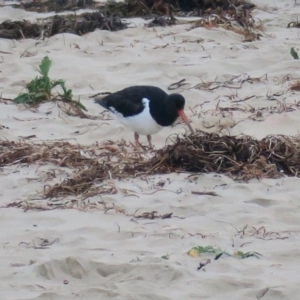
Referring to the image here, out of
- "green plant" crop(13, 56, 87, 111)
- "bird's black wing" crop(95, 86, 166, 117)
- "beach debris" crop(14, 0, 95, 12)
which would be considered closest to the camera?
"bird's black wing" crop(95, 86, 166, 117)

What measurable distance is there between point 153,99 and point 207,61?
2.11 m

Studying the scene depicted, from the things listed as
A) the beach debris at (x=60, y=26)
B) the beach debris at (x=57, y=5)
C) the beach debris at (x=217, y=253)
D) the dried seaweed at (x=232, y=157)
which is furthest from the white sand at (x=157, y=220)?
the beach debris at (x=57, y=5)

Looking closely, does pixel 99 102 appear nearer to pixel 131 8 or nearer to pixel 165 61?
pixel 165 61

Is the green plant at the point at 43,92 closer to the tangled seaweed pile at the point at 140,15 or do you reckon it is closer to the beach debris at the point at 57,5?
the tangled seaweed pile at the point at 140,15

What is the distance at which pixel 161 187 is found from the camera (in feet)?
Result: 20.9

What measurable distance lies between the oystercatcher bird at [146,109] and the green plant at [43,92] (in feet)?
2.30

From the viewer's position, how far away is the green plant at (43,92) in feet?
28.7

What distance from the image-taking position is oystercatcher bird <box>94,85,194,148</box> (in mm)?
7855

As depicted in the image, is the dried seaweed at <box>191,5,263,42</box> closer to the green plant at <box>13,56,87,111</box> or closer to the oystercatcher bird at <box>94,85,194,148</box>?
the green plant at <box>13,56,87,111</box>

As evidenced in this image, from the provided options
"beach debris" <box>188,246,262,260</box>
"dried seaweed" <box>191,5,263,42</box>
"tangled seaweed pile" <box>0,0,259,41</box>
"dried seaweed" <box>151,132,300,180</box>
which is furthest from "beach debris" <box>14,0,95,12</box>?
"beach debris" <box>188,246,262,260</box>

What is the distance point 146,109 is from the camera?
8.01 metres

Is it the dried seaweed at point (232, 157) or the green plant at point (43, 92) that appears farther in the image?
the green plant at point (43, 92)

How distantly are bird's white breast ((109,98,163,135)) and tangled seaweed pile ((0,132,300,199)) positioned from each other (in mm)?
526

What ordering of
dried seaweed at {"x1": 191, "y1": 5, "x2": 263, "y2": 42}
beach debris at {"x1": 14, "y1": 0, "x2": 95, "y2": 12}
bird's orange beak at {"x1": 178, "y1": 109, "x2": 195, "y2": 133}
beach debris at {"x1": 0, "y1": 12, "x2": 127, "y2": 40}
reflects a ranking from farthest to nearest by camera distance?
1. beach debris at {"x1": 14, "y1": 0, "x2": 95, "y2": 12}
2. beach debris at {"x1": 0, "y1": 12, "x2": 127, "y2": 40}
3. dried seaweed at {"x1": 191, "y1": 5, "x2": 263, "y2": 42}
4. bird's orange beak at {"x1": 178, "y1": 109, "x2": 195, "y2": 133}
